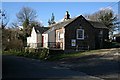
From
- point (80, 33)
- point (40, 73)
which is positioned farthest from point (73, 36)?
point (40, 73)

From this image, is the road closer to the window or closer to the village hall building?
the village hall building

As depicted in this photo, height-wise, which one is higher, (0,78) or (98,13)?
(98,13)

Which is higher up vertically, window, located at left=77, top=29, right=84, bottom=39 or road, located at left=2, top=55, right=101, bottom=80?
window, located at left=77, top=29, right=84, bottom=39

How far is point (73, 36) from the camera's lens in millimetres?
50062

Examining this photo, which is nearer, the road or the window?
the road

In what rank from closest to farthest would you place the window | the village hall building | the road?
the road, the village hall building, the window

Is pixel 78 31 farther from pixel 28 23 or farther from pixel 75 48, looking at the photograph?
pixel 28 23

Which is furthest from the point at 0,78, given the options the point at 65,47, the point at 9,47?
the point at 9,47

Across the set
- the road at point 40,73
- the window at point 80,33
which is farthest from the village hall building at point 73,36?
the road at point 40,73

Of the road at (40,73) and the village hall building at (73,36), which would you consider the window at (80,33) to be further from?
the road at (40,73)

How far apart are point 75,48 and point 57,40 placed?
16.7 ft

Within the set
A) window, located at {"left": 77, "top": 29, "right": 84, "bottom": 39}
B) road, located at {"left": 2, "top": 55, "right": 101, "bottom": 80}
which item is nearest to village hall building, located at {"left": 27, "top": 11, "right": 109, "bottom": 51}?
window, located at {"left": 77, "top": 29, "right": 84, "bottom": 39}

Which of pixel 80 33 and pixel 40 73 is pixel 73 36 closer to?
pixel 80 33

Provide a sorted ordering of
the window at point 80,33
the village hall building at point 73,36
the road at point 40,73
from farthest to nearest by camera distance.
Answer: the window at point 80,33
the village hall building at point 73,36
the road at point 40,73
